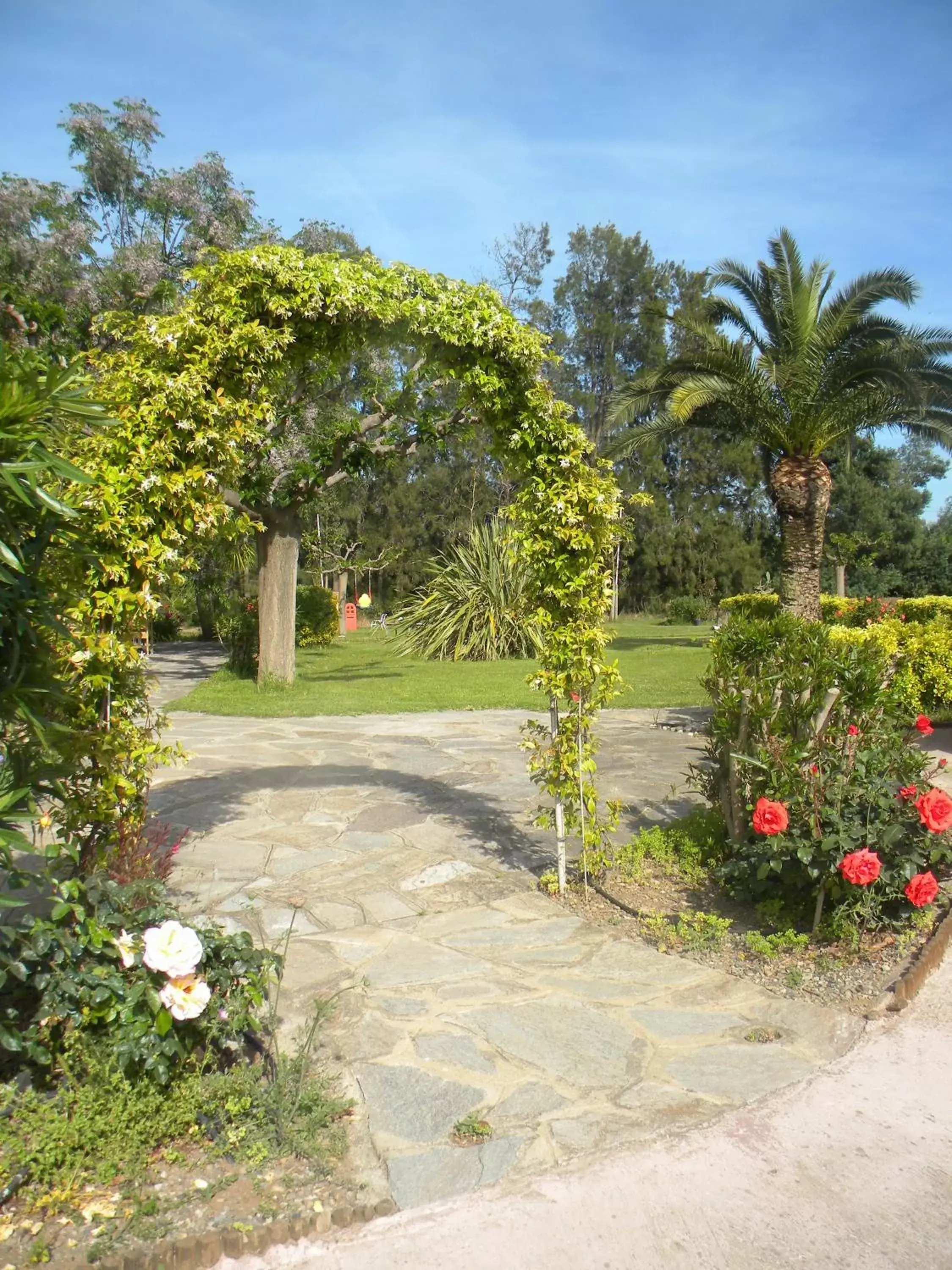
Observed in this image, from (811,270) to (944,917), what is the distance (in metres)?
12.1

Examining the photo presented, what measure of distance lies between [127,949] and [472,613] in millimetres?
16474

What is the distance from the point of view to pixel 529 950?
4.50 m

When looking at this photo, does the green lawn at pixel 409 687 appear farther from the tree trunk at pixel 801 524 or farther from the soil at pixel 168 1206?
the soil at pixel 168 1206

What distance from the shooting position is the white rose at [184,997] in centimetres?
291

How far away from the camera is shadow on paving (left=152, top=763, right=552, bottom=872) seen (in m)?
6.17

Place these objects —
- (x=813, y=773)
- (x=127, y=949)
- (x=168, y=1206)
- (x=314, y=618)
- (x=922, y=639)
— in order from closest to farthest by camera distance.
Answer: (x=168, y=1206)
(x=127, y=949)
(x=813, y=773)
(x=922, y=639)
(x=314, y=618)

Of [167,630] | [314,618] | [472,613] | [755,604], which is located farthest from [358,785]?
[167,630]

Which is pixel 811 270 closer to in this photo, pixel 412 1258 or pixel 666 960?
pixel 666 960

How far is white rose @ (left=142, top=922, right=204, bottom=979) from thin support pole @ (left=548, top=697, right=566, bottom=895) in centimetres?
254

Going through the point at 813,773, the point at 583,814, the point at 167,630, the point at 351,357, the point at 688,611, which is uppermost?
the point at 351,357

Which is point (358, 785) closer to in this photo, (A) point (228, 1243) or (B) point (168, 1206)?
(B) point (168, 1206)

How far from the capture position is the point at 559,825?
17.1 ft

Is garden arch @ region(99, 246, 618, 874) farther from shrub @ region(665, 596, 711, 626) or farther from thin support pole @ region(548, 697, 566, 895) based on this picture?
shrub @ region(665, 596, 711, 626)

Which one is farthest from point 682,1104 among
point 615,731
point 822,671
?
point 615,731
